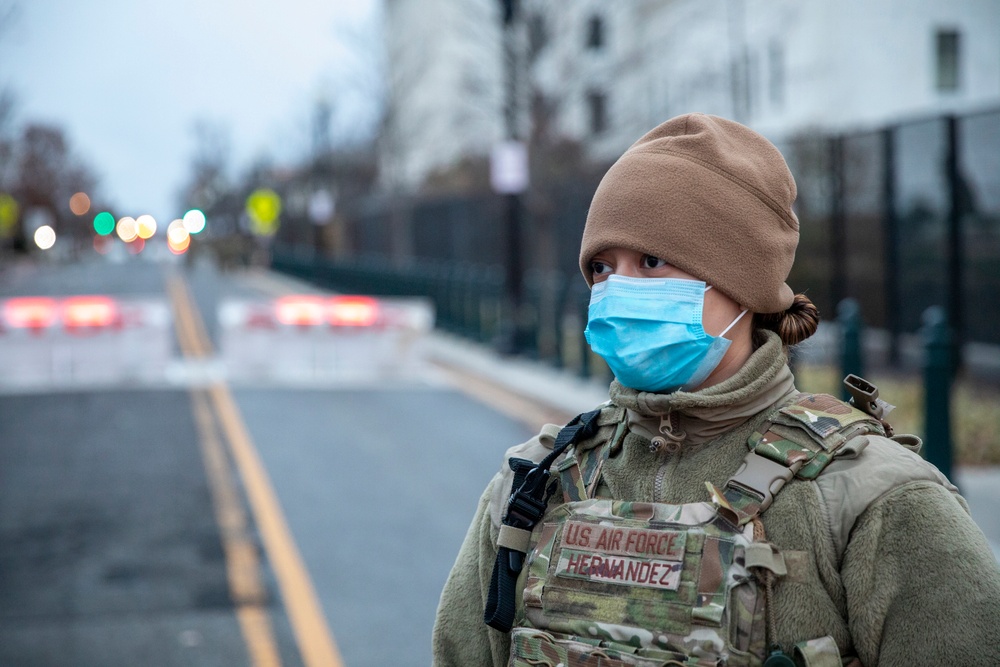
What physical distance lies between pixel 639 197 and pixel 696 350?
0.94 feet

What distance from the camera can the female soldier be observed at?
72.4 inches

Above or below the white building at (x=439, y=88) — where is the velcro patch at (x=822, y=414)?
below

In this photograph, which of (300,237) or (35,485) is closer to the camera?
(35,485)

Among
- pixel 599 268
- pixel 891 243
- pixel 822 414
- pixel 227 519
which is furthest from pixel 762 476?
pixel 891 243

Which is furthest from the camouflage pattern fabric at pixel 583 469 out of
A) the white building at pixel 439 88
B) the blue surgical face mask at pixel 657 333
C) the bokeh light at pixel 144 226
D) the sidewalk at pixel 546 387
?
the bokeh light at pixel 144 226

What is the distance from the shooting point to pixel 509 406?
14289 millimetres

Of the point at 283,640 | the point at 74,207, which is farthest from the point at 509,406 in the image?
the point at 74,207

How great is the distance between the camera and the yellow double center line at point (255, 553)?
605 cm

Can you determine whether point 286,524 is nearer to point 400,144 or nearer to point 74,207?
point 400,144

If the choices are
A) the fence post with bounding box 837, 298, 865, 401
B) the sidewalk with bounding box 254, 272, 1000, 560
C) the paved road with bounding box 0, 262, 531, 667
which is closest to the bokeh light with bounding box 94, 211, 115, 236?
the sidewalk with bounding box 254, 272, 1000, 560

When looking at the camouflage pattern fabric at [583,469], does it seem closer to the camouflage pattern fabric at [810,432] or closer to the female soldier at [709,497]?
the female soldier at [709,497]

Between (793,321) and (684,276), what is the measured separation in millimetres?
213

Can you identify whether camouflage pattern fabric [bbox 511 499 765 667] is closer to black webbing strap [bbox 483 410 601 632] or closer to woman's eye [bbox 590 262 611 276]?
black webbing strap [bbox 483 410 601 632]

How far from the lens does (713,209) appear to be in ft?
6.73
